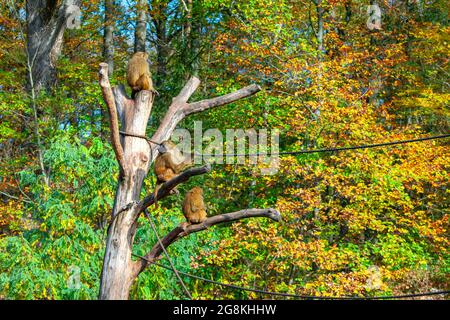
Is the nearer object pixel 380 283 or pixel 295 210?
pixel 380 283

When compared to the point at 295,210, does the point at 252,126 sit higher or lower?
higher

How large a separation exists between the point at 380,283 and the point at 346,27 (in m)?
7.22

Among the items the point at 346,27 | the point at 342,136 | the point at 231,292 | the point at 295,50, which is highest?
the point at 346,27

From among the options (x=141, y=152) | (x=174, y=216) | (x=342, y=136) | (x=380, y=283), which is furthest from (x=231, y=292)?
(x=141, y=152)

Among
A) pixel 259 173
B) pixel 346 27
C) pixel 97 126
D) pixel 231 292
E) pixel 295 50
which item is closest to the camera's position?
pixel 231 292

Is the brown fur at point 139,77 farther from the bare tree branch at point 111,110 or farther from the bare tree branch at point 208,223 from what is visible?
the bare tree branch at point 208,223

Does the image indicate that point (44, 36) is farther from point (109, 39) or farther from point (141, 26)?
point (141, 26)

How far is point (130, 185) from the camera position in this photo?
4648mm

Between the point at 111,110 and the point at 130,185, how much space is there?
0.57m

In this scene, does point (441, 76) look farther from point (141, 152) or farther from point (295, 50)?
point (141, 152)

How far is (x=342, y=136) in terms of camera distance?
37.0 ft

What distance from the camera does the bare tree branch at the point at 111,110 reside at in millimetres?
4234

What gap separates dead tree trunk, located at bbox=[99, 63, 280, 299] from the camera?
176 inches

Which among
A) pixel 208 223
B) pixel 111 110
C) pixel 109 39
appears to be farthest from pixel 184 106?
pixel 109 39
